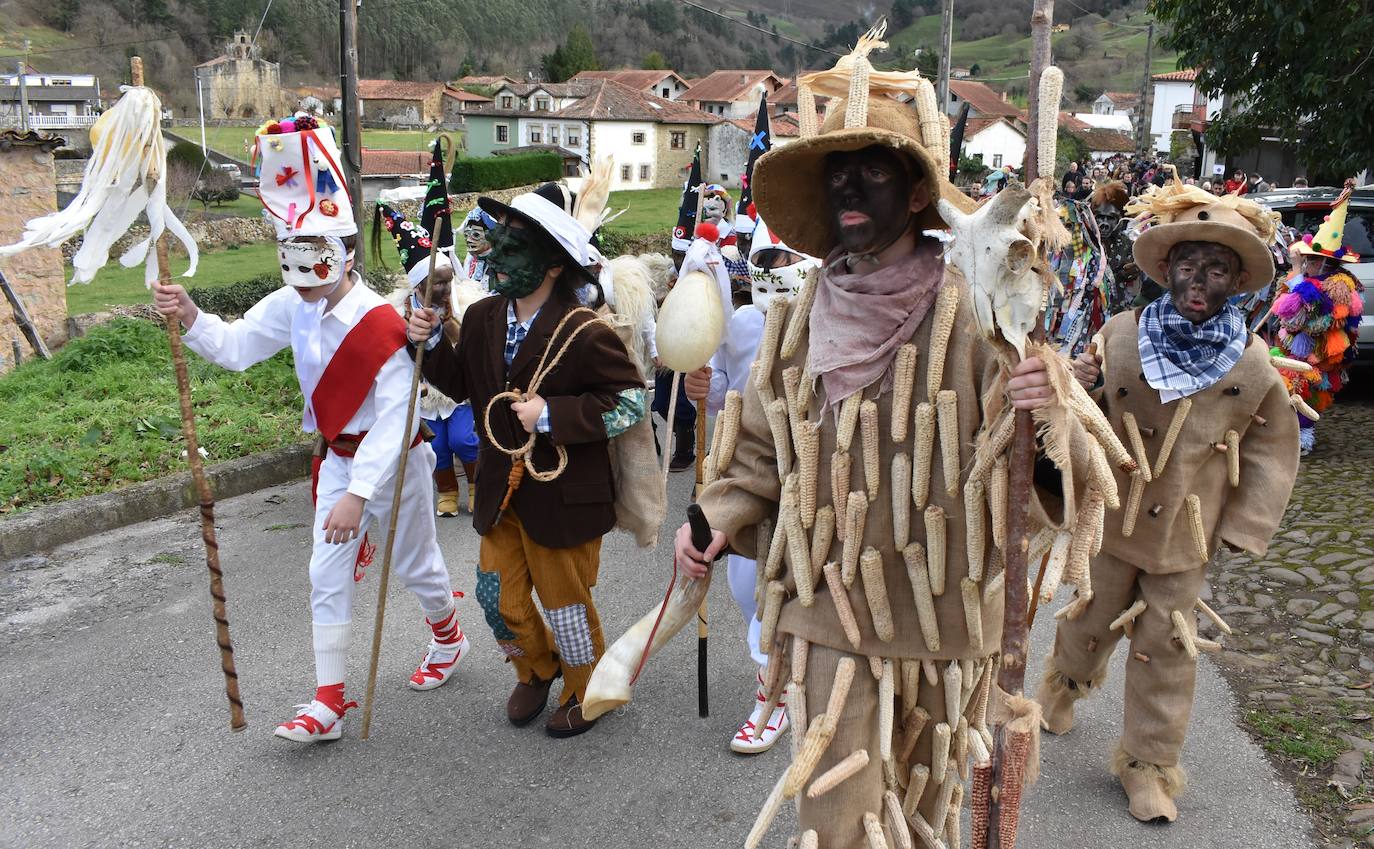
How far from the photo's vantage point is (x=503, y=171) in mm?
46875

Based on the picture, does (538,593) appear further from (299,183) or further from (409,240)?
(409,240)

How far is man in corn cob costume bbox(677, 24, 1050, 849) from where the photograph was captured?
261 cm

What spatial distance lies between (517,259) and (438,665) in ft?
6.10

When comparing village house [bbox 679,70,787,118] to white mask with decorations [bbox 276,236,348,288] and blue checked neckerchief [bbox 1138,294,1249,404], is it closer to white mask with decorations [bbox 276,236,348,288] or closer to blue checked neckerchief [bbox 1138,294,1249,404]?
white mask with decorations [bbox 276,236,348,288]

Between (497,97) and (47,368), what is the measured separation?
214 feet

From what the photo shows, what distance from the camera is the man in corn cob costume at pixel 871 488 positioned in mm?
2611

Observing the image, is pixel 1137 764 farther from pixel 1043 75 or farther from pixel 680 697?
pixel 1043 75

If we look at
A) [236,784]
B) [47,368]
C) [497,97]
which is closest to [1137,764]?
[236,784]

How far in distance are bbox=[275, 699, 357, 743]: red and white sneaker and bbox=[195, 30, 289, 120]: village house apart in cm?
6406

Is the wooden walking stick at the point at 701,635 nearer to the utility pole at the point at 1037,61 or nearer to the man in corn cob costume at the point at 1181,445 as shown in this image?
the man in corn cob costume at the point at 1181,445

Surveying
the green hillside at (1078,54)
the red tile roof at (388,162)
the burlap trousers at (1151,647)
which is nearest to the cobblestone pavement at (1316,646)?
the burlap trousers at (1151,647)

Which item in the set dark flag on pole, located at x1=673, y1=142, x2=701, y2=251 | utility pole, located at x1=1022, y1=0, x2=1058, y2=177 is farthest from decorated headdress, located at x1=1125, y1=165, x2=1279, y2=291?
dark flag on pole, located at x1=673, y1=142, x2=701, y2=251

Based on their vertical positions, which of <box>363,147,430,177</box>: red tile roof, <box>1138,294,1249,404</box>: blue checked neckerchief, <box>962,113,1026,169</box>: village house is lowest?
<box>1138,294,1249,404</box>: blue checked neckerchief

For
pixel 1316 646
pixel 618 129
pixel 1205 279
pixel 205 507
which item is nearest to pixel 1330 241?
pixel 1316 646
